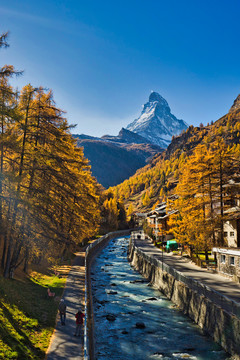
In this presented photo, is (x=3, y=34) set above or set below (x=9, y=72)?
above

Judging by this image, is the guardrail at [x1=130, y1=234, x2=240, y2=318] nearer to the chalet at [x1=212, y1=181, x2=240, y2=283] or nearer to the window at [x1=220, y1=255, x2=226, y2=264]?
the chalet at [x1=212, y1=181, x2=240, y2=283]

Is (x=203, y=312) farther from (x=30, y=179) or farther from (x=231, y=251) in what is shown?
(x=30, y=179)

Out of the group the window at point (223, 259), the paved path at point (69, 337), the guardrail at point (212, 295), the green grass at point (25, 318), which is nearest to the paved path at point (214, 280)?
the guardrail at point (212, 295)

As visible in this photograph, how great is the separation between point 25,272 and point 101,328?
10242 millimetres

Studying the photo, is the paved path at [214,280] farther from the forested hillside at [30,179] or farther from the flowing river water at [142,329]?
the forested hillside at [30,179]

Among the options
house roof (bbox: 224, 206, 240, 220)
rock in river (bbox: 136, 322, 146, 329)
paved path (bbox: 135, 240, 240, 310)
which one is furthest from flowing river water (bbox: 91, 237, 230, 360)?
house roof (bbox: 224, 206, 240, 220)

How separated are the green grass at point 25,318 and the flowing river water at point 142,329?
156 inches

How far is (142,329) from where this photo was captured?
22.5 metres

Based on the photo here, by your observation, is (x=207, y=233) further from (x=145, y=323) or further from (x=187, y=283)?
(x=145, y=323)

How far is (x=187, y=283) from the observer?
26531mm

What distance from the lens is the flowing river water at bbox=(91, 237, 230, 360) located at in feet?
60.2

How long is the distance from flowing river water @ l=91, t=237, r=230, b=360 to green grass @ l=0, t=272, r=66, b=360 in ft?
13.0

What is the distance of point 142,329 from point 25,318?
9.55m

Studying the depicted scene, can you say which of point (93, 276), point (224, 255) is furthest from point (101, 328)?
point (93, 276)
